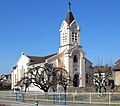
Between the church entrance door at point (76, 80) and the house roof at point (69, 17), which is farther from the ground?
the house roof at point (69, 17)

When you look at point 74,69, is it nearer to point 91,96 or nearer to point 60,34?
point 60,34

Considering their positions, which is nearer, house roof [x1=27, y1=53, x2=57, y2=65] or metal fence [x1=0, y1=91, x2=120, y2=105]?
metal fence [x1=0, y1=91, x2=120, y2=105]

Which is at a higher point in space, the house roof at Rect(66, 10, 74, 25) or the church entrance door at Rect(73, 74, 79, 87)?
the house roof at Rect(66, 10, 74, 25)

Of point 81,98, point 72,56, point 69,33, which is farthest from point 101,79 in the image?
point 69,33

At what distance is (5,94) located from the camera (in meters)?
49.1

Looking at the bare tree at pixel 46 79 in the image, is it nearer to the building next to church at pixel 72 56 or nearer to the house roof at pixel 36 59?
the building next to church at pixel 72 56

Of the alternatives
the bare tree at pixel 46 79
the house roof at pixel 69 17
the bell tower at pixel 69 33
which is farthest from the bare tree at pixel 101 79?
the house roof at pixel 69 17

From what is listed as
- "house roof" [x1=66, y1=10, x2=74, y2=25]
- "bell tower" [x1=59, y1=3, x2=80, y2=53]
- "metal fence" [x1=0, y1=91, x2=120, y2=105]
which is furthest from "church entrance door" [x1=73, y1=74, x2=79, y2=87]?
"metal fence" [x1=0, y1=91, x2=120, y2=105]

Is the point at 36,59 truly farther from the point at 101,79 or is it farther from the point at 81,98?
the point at 81,98

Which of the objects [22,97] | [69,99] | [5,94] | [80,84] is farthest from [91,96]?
[80,84]

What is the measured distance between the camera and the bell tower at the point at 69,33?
7694 cm

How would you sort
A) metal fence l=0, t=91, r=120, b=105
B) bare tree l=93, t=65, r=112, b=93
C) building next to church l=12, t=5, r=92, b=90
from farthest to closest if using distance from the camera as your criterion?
1. building next to church l=12, t=5, r=92, b=90
2. bare tree l=93, t=65, r=112, b=93
3. metal fence l=0, t=91, r=120, b=105

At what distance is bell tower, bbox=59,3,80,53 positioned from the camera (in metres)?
76.9

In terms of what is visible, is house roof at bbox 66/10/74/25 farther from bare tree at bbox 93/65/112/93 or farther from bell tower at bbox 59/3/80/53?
bare tree at bbox 93/65/112/93
